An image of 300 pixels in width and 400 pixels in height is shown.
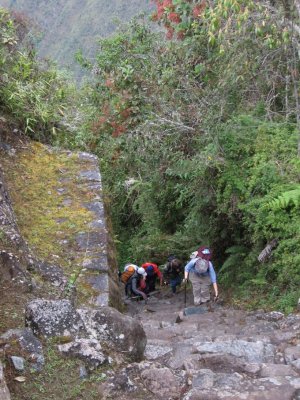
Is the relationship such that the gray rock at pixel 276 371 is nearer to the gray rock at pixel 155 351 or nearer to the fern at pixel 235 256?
the gray rock at pixel 155 351

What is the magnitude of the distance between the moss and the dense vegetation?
1.05 m

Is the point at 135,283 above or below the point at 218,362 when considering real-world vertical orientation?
below

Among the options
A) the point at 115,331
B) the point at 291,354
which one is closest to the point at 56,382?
the point at 115,331

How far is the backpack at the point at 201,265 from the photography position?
9211 mm

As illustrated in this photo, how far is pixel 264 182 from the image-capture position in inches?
349

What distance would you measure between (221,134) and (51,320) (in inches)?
242

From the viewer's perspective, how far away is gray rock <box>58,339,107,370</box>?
419 centimetres

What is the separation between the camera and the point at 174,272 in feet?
41.0

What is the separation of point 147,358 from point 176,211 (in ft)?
31.9

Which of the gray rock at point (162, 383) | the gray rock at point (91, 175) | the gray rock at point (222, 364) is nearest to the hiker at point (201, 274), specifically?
the gray rock at point (91, 175)

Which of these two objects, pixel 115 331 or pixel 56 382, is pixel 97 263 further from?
pixel 56 382

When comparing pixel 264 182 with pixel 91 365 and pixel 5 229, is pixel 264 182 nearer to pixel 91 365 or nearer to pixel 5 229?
pixel 5 229

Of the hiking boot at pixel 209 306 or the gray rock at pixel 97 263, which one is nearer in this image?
the gray rock at pixel 97 263

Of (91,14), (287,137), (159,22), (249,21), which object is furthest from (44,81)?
(91,14)
